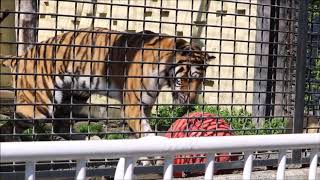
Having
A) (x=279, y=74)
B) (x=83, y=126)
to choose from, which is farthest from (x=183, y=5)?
(x=279, y=74)

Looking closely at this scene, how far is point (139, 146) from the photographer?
2.99 metres

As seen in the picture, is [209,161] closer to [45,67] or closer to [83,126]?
[45,67]

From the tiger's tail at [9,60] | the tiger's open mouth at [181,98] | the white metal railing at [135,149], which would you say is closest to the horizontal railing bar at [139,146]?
the white metal railing at [135,149]

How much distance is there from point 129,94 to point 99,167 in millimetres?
786

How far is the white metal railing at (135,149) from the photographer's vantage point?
2.72m

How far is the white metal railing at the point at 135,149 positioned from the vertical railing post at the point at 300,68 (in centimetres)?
196

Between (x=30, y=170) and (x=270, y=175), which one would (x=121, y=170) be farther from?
(x=270, y=175)

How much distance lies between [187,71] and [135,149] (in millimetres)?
2457

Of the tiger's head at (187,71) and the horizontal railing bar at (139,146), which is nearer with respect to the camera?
the horizontal railing bar at (139,146)

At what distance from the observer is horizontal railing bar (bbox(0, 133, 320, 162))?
2703 millimetres

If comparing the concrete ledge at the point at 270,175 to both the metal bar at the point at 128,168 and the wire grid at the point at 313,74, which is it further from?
the metal bar at the point at 128,168

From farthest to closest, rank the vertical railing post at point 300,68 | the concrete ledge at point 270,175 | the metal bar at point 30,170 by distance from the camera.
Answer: the vertical railing post at point 300,68 < the concrete ledge at point 270,175 < the metal bar at point 30,170

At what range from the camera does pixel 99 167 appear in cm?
483

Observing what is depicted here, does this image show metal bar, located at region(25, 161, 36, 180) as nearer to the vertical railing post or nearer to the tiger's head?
the tiger's head
